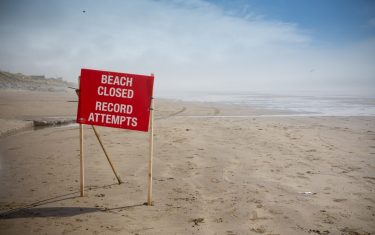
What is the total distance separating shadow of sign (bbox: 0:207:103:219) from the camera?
4.14m

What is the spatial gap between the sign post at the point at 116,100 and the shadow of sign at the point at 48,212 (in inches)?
43.3

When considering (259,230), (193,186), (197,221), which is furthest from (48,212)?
(259,230)

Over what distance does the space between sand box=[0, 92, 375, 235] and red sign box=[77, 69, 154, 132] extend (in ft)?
4.76

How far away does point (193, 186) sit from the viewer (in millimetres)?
5578

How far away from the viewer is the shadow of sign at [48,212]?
414 cm

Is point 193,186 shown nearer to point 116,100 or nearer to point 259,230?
point 259,230

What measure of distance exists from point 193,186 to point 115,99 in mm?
2390

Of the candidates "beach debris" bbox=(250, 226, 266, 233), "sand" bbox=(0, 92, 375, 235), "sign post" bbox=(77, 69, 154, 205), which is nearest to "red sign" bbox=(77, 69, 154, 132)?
"sign post" bbox=(77, 69, 154, 205)

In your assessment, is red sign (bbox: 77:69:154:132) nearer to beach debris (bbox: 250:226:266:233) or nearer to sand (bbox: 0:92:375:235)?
sand (bbox: 0:92:375:235)

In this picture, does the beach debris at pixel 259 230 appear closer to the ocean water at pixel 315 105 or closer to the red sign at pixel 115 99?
the red sign at pixel 115 99

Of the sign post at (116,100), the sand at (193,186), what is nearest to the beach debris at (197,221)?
the sand at (193,186)

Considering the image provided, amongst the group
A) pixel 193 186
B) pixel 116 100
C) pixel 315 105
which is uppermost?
pixel 315 105

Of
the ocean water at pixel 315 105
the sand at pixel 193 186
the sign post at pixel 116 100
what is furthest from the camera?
the ocean water at pixel 315 105

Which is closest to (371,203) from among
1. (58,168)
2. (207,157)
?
(207,157)
